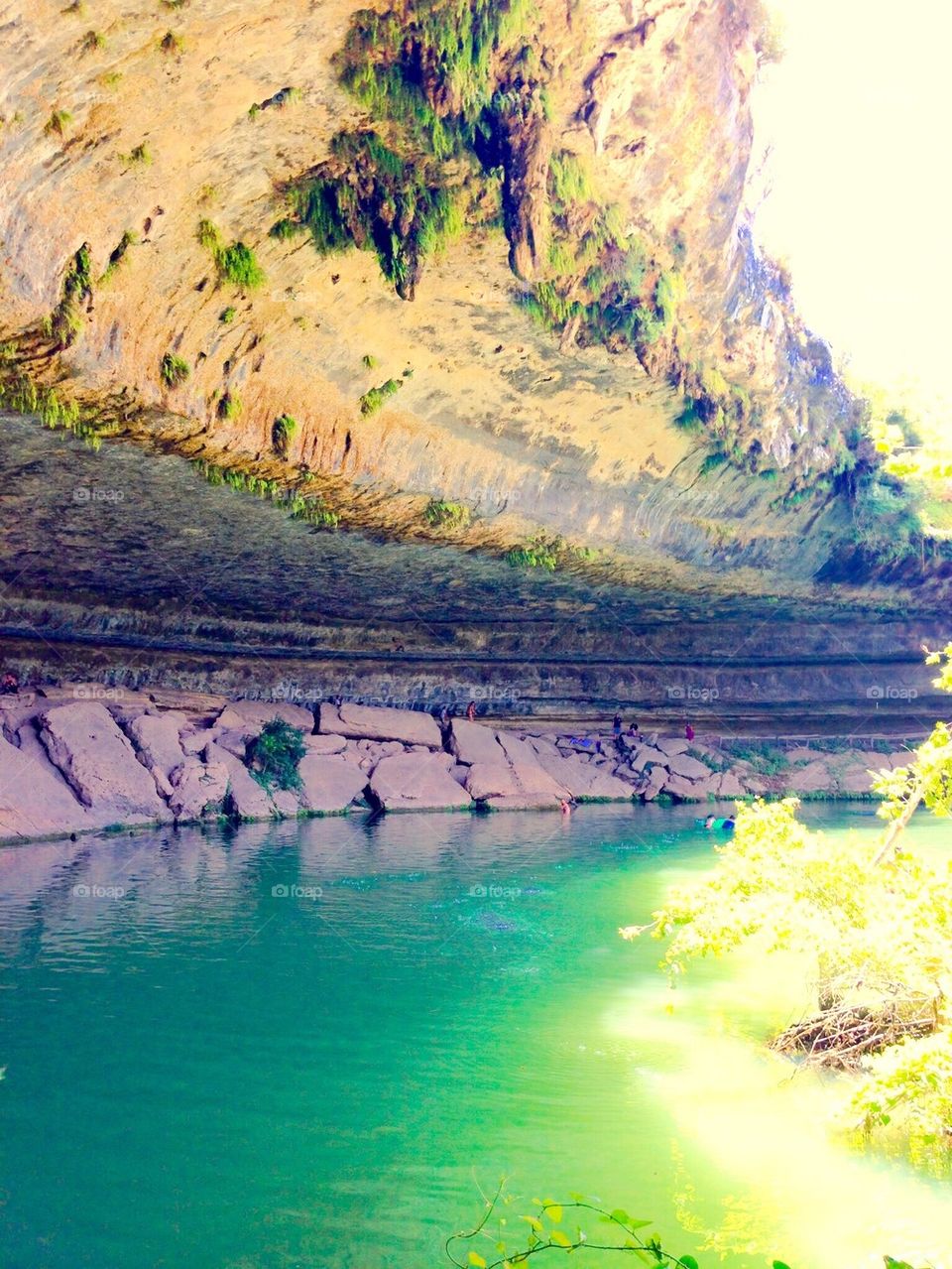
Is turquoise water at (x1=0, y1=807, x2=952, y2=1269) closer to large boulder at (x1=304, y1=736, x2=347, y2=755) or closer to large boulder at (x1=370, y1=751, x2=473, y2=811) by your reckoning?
large boulder at (x1=370, y1=751, x2=473, y2=811)

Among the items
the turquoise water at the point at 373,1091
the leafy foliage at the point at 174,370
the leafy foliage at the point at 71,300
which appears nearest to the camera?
the turquoise water at the point at 373,1091

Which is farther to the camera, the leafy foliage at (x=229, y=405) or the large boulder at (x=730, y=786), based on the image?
the large boulder at (x=730, y=786)

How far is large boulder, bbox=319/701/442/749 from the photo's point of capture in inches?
808

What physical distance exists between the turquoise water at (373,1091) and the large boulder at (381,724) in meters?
9.33

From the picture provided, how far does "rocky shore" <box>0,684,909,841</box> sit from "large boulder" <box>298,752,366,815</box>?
0.08 feet

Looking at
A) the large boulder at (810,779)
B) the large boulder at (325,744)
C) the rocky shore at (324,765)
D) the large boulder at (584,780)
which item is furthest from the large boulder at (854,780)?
the large boulder at (325,744)

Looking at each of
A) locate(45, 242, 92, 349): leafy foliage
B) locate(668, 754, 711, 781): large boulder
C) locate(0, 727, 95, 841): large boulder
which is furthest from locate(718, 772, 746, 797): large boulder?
locate(45, 242, 92, 349): leafy foliage

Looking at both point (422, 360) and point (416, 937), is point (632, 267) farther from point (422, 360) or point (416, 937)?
point (416, 937)

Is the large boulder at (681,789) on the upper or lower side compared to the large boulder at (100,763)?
lower

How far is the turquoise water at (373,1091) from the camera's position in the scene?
4527 mm

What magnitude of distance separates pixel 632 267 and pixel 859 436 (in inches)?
318

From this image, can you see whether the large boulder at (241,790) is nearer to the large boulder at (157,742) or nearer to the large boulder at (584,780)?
the large boulder at (157,742)

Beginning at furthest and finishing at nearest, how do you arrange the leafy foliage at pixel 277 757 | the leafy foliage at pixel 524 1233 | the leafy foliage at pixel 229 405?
the leafy foliage at pixel 277 757 < the leafy foliage at pixel 229 405 < the leafy foliage at pixel 524 1233

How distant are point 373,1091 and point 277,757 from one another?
13.0 m
